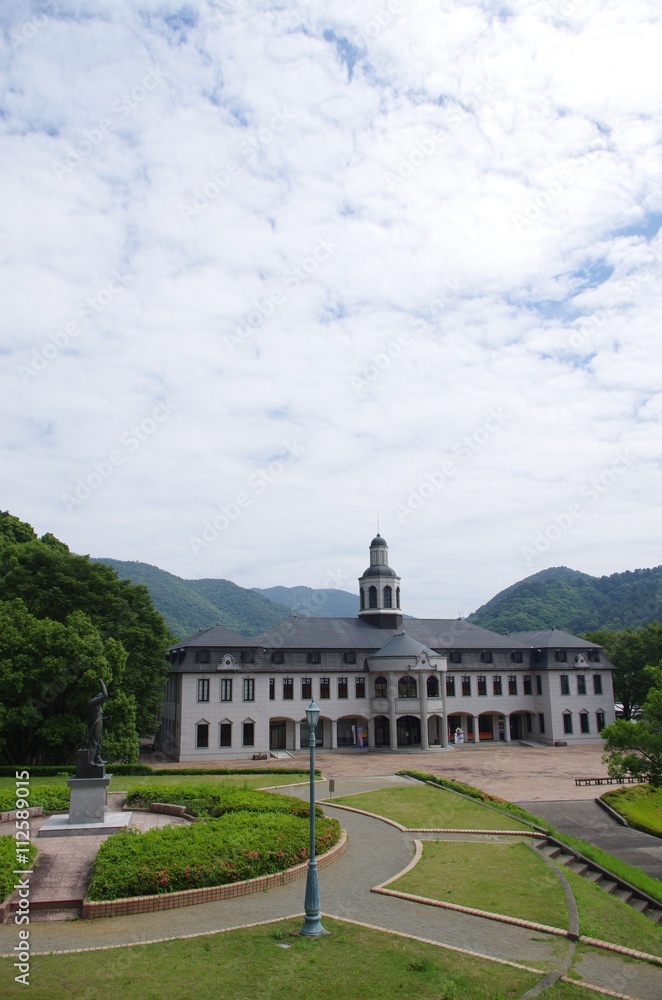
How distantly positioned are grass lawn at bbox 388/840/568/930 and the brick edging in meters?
2.74

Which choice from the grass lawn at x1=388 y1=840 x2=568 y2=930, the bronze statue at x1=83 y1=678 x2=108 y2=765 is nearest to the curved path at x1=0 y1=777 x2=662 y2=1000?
the grass lawn at x1=388 y1=840 x2=568 y2=930

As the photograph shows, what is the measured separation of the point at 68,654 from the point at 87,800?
1423cm

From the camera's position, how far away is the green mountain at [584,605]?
108 m

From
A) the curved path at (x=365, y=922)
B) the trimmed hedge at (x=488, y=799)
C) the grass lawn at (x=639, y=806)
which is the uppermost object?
the curved path at (x=365, y=922)

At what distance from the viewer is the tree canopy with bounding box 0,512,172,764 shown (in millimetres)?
34281

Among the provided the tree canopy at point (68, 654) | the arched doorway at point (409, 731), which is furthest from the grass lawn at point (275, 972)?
the arched doorway at point (409, 731)

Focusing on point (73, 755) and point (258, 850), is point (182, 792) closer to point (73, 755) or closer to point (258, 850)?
point (258, 850)

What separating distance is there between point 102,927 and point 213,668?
36.9 meters

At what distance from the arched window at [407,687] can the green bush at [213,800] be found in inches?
1110

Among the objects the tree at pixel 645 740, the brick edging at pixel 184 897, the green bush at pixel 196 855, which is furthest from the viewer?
the tree at pixel 645 740

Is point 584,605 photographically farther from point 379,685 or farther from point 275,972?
point 275,972

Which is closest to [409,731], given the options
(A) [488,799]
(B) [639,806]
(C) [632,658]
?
(C) [632,658]

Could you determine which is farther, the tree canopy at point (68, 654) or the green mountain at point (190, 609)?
the green mountain at point (190, 609)

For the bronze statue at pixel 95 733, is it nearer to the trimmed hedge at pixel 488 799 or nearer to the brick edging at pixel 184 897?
the brick edging at pixel 184 897
